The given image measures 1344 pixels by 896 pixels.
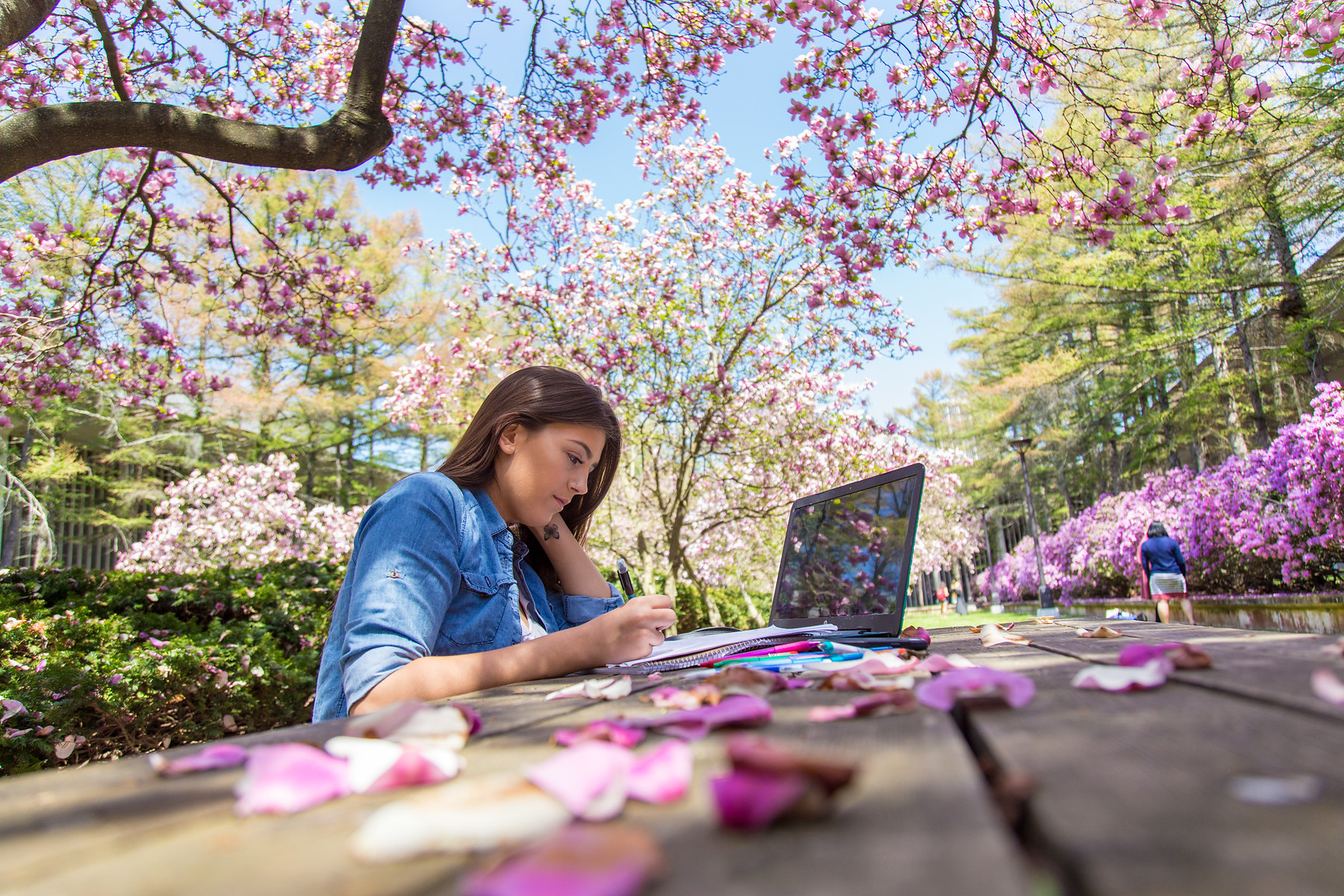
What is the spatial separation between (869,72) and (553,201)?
4.79 meters

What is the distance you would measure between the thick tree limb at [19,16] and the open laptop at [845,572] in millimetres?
3076

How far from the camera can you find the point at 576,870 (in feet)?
1.18

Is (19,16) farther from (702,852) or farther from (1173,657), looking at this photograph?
(1173,657)

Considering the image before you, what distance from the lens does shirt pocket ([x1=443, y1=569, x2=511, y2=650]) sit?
74.6 inches

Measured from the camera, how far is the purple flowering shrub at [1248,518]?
767cm

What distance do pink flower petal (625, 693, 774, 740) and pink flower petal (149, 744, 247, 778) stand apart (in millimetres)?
404

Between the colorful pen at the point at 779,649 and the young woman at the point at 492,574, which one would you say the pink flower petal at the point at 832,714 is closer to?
the colorful pen at the point at 779,649

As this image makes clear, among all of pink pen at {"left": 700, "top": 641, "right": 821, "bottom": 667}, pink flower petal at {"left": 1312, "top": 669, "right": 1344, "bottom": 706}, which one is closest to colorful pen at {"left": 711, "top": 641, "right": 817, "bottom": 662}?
pink pen at {"left": 700, "top": 641, "right": 821, "bottom": 667}

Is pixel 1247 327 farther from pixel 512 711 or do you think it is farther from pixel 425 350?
pixel 512 711

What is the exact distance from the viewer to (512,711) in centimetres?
104

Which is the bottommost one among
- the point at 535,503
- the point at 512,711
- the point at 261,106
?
the point at 512,711

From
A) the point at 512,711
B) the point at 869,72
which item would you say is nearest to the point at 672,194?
the point at 869,72

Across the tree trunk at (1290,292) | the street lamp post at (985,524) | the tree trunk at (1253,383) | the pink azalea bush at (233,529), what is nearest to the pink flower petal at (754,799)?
the pink azalea bush at (233,529)

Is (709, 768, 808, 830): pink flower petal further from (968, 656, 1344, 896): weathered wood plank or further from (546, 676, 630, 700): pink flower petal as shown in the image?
(546, 676, 630, 700): pink flower petal
